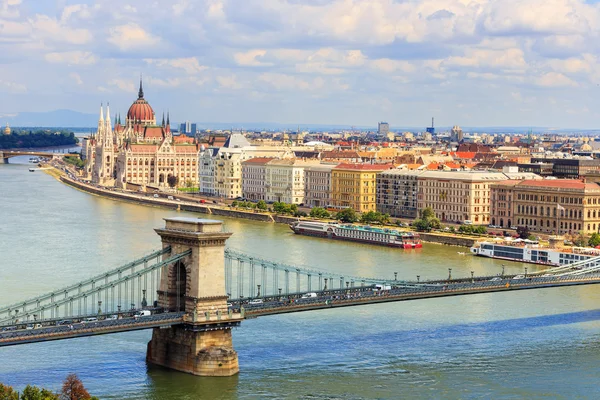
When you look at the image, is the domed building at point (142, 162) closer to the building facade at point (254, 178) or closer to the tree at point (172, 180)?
the tree at point (172, 180)

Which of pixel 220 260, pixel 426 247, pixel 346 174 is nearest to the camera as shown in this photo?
pixel 220 260

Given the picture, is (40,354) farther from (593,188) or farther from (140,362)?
(593,188)

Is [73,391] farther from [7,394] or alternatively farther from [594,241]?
[594,241]

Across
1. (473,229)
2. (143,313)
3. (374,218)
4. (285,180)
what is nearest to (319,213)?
(374,218)

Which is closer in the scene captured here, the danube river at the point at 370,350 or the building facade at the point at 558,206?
the danube river at the point at 370,350

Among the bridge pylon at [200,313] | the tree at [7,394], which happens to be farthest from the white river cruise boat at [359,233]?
the tree at [7,394]

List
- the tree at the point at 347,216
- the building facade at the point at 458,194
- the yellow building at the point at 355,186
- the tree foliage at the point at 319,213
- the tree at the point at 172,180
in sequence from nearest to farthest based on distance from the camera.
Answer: the building facade at the point at 458,194 → the tree at the point at 347,216 → the tree foliage at the point at 319,213 → the yellow building at the point at 355,186 → the tree at the point at 172,180

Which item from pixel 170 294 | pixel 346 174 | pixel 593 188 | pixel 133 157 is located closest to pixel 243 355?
pixel 170 294

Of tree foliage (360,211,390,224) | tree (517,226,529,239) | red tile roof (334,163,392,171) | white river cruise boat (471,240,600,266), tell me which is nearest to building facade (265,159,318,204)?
red tile roof (334,163,392,171)
